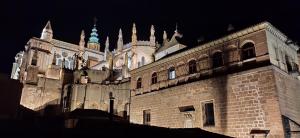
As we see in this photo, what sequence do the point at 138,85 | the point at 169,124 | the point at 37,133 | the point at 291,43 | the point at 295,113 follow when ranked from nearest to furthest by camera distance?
the point at 37,133 → the point at 295,113 → the point at 291,43 → the point at 169,124 → the point at 138,85

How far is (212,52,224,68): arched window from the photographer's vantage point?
19994 mm

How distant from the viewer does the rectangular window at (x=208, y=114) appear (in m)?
18.8

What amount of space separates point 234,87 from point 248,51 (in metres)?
3.02

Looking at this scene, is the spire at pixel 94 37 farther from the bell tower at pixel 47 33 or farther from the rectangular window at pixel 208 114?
the rectangular window at pixel 208 114

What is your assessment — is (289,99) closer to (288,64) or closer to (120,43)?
(288,64)

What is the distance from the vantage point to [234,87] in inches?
709

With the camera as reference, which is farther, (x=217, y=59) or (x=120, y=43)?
(x=120, y=43)

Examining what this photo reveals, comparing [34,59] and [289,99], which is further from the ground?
[34,59]

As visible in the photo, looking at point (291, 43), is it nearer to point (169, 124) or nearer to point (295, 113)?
point (295, 113)

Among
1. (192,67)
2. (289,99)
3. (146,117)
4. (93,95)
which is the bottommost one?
(146,117)

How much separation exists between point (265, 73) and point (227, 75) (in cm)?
287

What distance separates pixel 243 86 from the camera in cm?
1750

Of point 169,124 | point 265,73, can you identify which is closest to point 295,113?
point 265,73

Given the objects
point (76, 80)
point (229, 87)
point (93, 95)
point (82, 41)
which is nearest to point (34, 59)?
point (76, 80)
